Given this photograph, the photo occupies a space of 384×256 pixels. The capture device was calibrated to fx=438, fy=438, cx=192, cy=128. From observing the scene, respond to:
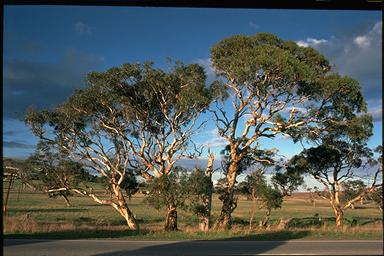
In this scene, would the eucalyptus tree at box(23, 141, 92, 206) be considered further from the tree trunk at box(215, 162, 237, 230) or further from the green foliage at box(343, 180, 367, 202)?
the green foliage at box(343, 180, 367, 202)

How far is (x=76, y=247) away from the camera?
45.1 feet

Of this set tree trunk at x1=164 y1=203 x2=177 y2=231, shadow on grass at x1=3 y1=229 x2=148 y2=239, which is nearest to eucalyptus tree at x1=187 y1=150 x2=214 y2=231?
tree trunk at x1=164 y1=203 x2=177 y2=231

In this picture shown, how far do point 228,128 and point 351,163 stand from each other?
29.9 feet

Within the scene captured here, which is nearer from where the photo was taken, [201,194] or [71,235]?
[71,235]

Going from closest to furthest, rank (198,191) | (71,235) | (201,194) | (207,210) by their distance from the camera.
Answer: (71,235) → (198,191) → (201,194) → (207,210)

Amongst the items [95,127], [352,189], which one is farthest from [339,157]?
[95,127]

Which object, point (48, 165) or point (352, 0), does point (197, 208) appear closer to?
point (48, 165)

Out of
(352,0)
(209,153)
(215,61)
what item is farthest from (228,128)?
(352,0)

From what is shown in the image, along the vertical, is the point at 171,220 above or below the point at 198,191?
below

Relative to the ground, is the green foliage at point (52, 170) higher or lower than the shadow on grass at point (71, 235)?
higher

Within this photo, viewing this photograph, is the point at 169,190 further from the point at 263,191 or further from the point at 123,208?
the point at 263,191

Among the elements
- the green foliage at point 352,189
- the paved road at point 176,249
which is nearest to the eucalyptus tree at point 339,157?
the green foliage at point 352,189

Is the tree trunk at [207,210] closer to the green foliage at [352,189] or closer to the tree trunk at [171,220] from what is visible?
the tree trunk at [171,220]

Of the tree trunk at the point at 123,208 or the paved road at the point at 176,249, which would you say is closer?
the paved road at the point at 176,249
